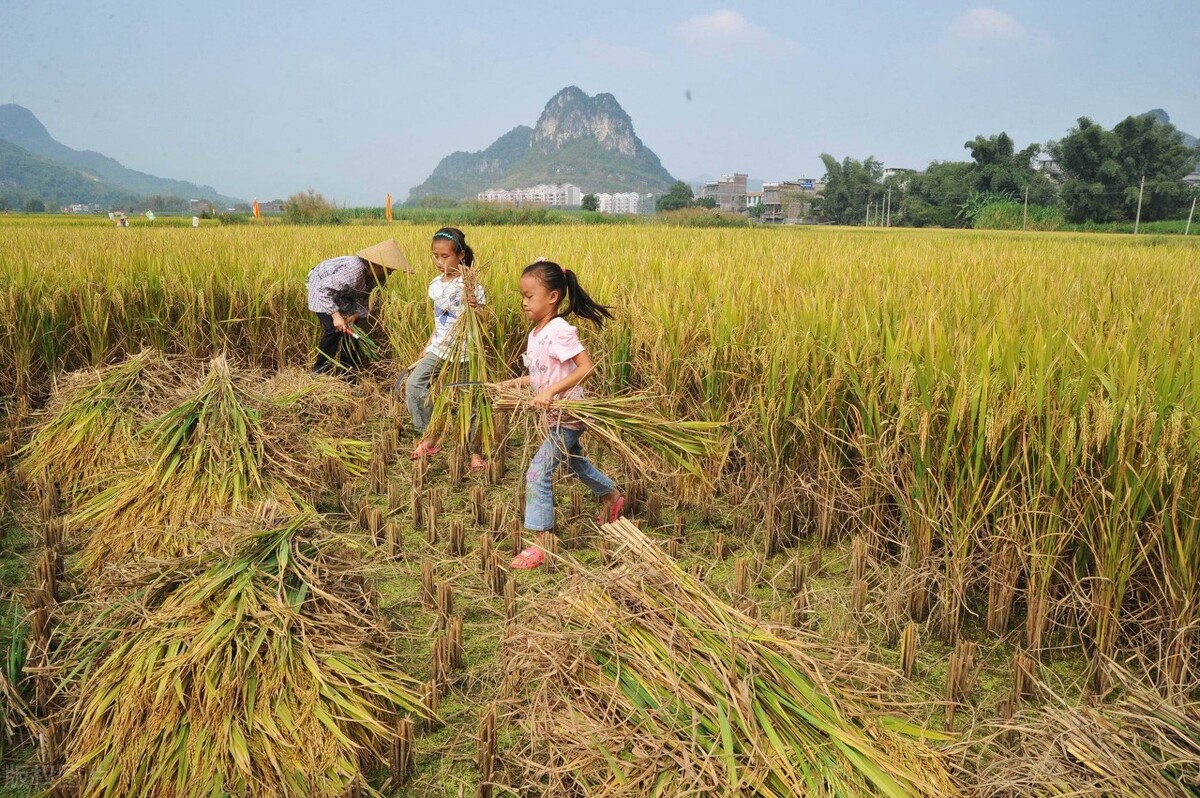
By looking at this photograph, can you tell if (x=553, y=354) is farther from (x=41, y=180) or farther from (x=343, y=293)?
(x=41, y=180)

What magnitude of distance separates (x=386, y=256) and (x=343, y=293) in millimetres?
365

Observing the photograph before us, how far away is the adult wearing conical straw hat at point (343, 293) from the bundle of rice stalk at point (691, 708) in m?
3.22

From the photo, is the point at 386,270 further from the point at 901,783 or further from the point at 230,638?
the point at 901,783

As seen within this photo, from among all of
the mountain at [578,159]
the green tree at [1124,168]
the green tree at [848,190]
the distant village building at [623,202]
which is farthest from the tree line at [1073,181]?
the mountain at [578,159]

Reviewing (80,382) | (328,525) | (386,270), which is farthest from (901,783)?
(386,270)

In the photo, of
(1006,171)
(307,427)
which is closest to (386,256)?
(307,427)

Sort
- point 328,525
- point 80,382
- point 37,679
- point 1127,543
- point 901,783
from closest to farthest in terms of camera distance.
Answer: point 901,783 < point 37,679 < point 1127,543 < point 328,525 < point 80,382

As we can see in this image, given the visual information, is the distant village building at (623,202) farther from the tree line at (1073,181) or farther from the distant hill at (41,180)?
the distant hill at (41,180)

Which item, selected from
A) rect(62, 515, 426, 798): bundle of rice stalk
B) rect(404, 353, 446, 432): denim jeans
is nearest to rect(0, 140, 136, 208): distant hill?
rect(404, 353, 446, 432): denim jeans

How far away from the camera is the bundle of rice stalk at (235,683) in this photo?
155cm

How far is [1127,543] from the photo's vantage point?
76.9 inches

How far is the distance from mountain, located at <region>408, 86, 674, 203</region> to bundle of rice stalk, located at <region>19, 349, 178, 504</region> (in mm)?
143864

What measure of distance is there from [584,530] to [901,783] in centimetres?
182

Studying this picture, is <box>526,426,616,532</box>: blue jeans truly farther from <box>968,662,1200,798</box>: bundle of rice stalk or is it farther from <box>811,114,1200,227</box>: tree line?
<box>811,114,1200,227</box>: tree line
